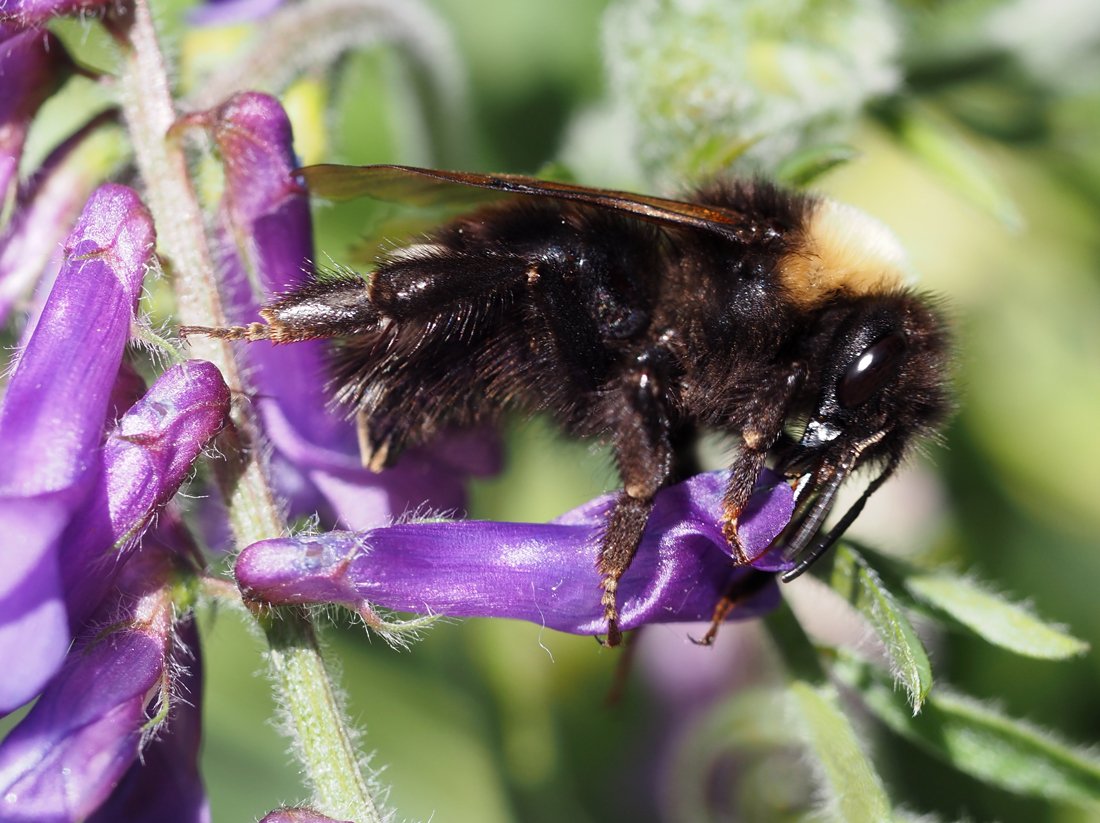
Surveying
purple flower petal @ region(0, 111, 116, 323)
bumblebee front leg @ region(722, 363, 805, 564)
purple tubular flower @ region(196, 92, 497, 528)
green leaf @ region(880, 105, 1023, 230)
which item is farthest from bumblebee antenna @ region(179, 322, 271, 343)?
green leaf @ region(880, 105, 1023, 230)

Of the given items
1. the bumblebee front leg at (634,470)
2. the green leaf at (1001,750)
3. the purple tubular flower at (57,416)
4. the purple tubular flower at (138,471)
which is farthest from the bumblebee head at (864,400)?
the purple tubular flower at (57,416)

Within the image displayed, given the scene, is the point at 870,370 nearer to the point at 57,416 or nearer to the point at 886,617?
the point at 886,617

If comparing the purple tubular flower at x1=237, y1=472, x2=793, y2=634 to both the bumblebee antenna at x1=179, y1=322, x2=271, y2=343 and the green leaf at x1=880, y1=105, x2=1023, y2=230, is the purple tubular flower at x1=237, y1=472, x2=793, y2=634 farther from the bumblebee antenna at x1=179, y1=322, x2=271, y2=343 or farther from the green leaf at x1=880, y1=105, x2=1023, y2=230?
the green leaf at x1=880, y1=105, x2=1023, y2=230

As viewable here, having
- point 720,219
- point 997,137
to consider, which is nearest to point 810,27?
point 997,137

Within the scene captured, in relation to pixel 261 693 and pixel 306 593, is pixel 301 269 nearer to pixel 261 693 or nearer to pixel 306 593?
pixel 306 593

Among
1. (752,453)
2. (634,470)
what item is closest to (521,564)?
(634,470)

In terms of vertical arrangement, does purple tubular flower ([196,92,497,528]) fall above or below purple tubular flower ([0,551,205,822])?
above

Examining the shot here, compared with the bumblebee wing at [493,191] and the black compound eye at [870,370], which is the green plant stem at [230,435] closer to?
the bumblebee wing at [493,191]
